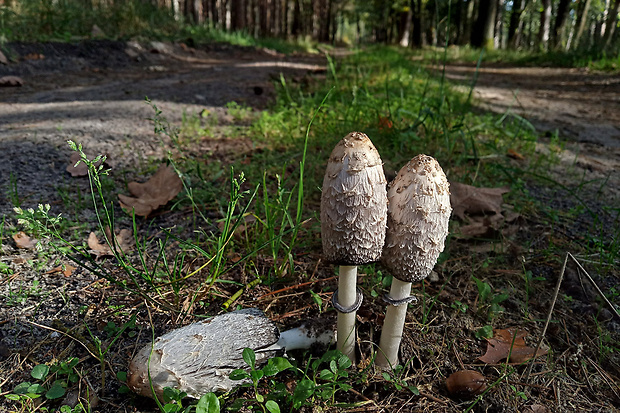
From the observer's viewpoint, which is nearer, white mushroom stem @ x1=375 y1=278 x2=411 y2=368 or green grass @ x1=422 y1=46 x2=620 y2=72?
white mushroom stem @ x1=375 y1=278 x2=411 y2=368

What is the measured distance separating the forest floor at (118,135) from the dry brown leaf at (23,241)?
37 mm

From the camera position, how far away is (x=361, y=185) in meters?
1.28

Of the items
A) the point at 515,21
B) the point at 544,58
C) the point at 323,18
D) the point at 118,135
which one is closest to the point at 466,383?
the point at 118,135

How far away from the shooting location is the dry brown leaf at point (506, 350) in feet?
5.32

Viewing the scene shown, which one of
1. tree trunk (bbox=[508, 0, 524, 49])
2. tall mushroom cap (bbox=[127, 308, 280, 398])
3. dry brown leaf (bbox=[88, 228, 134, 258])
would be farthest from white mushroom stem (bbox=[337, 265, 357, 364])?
tree trunk (bbox=[508, 0, 524, 49])

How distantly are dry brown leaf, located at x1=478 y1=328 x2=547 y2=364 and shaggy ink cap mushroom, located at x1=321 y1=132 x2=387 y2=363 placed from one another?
0.71 meters

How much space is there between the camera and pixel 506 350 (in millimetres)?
1647

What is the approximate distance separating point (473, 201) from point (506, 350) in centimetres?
99

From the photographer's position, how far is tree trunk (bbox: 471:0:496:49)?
15.9m

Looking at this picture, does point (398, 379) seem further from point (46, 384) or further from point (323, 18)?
point (323, 18)

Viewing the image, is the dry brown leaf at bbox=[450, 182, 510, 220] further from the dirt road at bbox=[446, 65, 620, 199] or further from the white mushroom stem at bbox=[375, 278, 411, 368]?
the white mushroom stem at bbox=[375, 278, 411, 368]

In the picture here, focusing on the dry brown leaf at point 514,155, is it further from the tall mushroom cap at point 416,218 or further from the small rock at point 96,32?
the small rock at point 96,32

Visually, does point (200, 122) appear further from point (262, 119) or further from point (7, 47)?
point (7, 47)

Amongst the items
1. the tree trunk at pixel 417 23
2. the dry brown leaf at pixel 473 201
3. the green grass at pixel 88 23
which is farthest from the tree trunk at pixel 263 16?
the dry brown leaf at pixel 473 201
